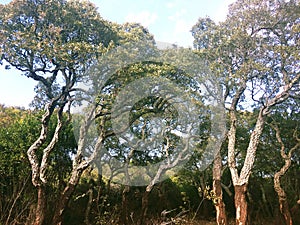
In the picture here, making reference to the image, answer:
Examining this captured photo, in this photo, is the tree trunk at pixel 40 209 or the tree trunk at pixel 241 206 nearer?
the tree trunk at pixel 40 209

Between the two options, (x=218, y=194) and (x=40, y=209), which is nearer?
(x=40, y=209)

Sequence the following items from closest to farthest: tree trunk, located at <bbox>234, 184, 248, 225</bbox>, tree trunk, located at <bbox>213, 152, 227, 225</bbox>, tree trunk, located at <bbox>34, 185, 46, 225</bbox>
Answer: tree trunk, located at <bbox>34, 185, 46, 225</bbox>, tree trunk, located at <bbox>234, 184, 248, 225</bbox>, tree trunk, located at <bbox>213, 152, 227, 225</bbox>

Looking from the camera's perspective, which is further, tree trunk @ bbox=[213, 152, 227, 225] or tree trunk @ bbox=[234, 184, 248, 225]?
tree trunk @ bbox=[213, 152, 227, 225]

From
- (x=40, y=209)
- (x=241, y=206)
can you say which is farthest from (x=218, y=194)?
(x=40, y=209)

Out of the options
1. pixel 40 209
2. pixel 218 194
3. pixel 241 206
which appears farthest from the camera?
pixel 218 194

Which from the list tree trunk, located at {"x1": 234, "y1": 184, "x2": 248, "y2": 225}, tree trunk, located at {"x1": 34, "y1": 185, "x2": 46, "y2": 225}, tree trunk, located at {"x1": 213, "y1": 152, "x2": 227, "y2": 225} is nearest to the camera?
tree trunk, located at {"x1": 34, "y1": 185, "x2": 46, "y2": 225}

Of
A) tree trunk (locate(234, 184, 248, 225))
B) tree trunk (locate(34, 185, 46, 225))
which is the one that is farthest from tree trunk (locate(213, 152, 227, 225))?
tree trunk (locate(34, 185, 46, 225))

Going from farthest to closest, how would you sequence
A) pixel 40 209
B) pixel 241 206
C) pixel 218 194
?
1. pixel 218 194
2. pixel 241 206
3. pixel 40 209

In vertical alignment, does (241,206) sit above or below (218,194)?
below

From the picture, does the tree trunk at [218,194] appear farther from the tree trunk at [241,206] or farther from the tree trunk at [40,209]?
the tree trunk at [40,209]

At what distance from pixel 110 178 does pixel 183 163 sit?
3.06 metres

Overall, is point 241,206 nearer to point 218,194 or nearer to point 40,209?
point 218,194

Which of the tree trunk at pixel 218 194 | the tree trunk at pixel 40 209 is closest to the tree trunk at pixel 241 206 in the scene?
the tree trunk at pixel 218 194

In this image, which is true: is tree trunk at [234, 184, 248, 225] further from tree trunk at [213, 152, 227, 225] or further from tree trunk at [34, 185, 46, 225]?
tree trunk at [34, 185, 46, 225]
